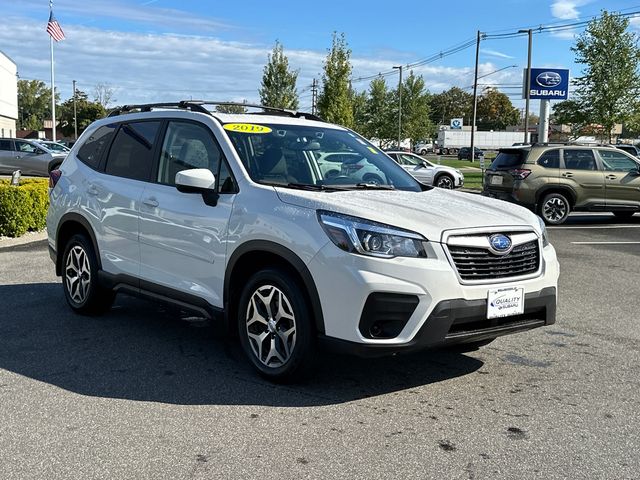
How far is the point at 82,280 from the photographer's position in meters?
6.30

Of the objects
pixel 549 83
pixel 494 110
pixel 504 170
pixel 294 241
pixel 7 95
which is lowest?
pixel 294 241

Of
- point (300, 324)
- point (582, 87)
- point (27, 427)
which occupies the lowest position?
point (27, 427)

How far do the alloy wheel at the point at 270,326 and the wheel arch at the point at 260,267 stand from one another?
170 mm

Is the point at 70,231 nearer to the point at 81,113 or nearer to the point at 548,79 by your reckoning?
the point at 548,79

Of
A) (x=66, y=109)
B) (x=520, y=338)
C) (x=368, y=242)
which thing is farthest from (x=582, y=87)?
(x=66, y=109)

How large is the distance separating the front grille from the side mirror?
5.61 ft

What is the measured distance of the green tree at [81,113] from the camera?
8654cm

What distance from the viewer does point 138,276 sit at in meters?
5.52

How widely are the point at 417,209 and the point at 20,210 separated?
29.3 feet

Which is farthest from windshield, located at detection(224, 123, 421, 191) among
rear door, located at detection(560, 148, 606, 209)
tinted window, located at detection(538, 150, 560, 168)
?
rear door, located at detection(560, 148, 606, 209)

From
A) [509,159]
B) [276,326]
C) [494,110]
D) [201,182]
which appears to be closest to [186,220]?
[201,182]

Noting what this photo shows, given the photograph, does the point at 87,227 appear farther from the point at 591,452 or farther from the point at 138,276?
the point at 591,452

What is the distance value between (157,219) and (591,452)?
3.39 m

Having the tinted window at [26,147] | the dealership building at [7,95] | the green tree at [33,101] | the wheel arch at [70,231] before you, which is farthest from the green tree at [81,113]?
the wheel arch at [70,231]
